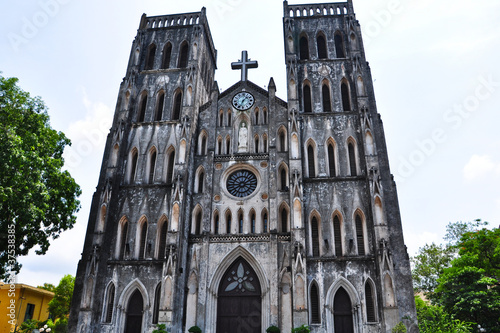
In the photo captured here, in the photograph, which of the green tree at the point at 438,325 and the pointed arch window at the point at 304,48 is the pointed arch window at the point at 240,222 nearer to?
the green tree at the point at 438,325

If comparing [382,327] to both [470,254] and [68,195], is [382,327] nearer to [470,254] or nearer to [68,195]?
[470,254]

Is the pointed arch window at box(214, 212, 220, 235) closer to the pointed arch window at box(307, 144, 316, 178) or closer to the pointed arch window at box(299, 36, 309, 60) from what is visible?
the pointed arch window at box(307, 144, 316, 178)

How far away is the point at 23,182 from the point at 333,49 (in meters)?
20.2

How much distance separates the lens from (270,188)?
71.4 feet

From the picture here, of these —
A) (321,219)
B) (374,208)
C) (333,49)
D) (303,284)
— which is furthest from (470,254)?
(333,49)

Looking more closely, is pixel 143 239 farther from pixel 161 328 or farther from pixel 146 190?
pixel 161 328

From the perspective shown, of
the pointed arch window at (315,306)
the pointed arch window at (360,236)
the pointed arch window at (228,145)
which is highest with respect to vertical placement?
the pointed arch window at (228,145)

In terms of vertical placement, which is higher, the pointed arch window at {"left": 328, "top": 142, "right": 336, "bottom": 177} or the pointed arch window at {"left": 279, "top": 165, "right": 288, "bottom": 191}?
the pointed arch window at {"left": 328, "top": 142, "right": 336, "bottom": 177}

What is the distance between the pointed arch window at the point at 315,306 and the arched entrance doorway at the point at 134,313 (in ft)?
28.0

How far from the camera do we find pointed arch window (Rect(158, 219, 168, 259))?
21253mm

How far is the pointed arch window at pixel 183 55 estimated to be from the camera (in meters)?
28.1

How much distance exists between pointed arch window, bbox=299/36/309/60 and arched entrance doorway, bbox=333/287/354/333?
1551cm

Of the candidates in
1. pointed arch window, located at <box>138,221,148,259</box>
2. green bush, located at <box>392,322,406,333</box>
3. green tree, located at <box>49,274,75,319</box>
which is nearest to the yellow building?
green tree, located at <box>49,274,75,319</box>

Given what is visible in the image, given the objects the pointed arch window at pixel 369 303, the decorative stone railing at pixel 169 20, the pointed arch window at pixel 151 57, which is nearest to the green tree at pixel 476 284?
the pointed arch window at pixel 369 303
